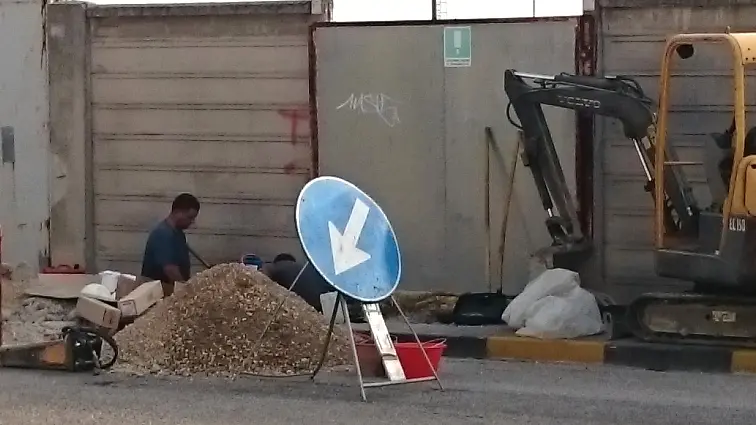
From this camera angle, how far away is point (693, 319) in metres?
10.8

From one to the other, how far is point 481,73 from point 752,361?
11.3 ft

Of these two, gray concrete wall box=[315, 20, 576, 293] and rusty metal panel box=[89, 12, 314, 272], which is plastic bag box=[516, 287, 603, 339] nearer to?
gray concrete wall box=[315, 20, 576, 293]

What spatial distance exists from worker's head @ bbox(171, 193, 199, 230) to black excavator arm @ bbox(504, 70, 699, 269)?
2759 millimetres

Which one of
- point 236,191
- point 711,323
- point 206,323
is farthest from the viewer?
point 236,191

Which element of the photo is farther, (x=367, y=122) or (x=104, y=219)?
(x=104, y=219)

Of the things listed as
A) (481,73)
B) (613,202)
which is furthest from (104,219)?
(613,202)

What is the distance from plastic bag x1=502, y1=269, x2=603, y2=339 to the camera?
1102 centimetres

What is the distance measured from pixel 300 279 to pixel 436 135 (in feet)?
6.01

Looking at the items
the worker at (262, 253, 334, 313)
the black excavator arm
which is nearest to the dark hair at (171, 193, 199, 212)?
the worker at (262, 253, 334, 313)

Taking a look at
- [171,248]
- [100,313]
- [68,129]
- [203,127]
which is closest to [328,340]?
[100,313]

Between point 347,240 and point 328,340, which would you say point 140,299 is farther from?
point 347,240

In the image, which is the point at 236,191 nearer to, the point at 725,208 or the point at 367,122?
the point at 367,122

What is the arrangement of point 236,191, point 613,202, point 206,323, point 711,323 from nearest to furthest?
point 206,323
point 711,323
point 613,202
point 236,191

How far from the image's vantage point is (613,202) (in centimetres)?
1220
